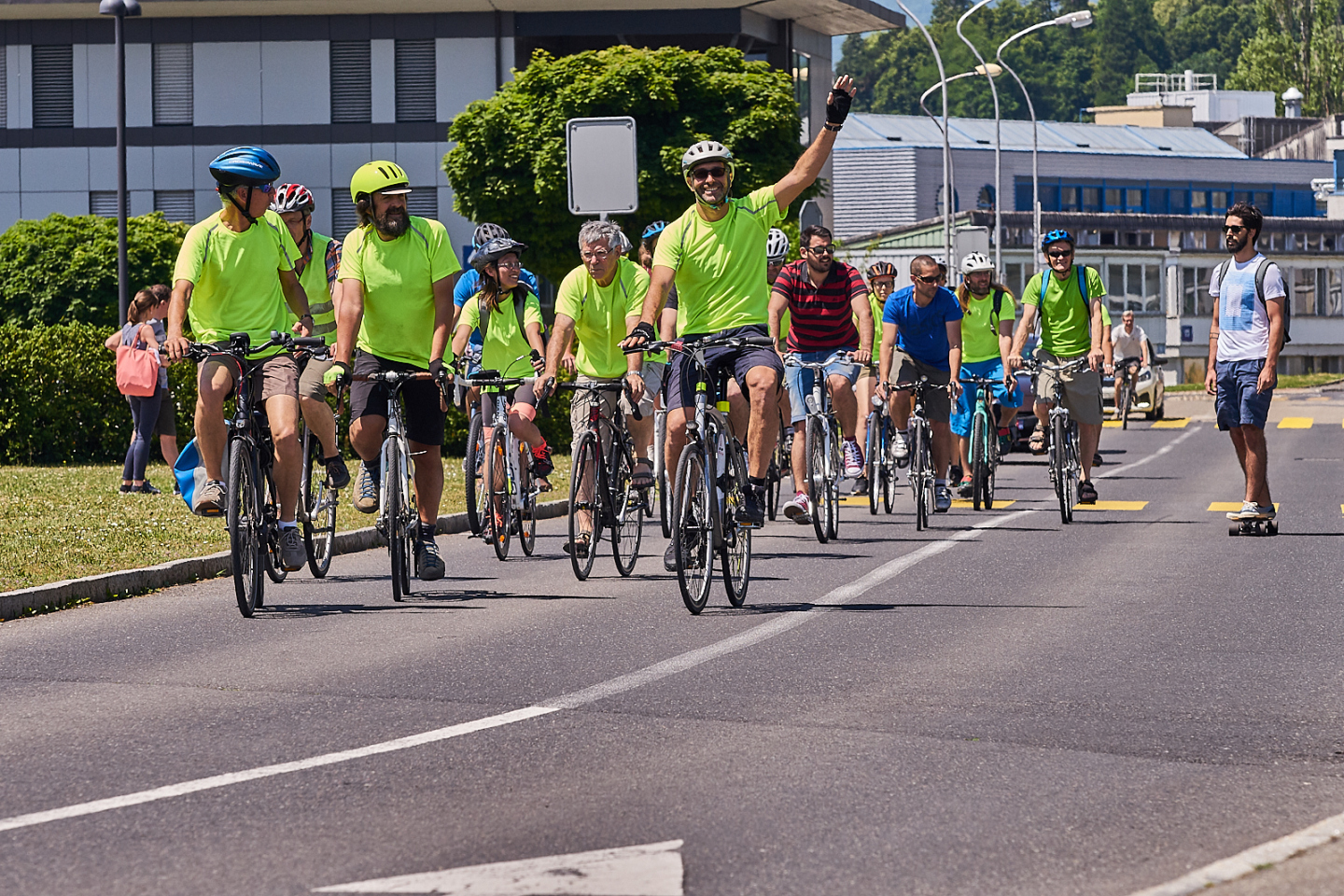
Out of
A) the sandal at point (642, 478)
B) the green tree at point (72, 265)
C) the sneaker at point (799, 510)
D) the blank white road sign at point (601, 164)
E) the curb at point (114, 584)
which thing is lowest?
the curb at point (114, 584)

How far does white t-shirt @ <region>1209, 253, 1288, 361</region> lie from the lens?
43.4ft

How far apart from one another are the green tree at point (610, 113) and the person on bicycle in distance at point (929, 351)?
27.4 m

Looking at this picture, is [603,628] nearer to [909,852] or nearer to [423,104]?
[909,852]

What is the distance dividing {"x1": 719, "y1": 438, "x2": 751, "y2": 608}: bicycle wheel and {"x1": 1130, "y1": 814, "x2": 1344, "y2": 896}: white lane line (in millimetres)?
4365

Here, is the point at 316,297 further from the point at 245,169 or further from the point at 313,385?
the point at 245,169

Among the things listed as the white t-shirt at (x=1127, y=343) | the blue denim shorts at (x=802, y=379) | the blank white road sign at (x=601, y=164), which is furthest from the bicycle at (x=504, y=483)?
the white t-shirt at (x=1127, y=343)

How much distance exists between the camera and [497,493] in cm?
1220

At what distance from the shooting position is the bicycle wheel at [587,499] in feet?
35.7

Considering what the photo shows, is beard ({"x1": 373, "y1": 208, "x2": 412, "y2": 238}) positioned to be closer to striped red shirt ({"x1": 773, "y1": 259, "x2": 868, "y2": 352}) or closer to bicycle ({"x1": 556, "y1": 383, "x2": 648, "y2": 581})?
bicycle ({"x1": 556, "y1": 383, "x2": 648, "y2": 581})

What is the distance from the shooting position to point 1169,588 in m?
10.6

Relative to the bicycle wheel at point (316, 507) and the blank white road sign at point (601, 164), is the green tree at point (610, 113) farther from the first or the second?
the bicycle wheel at point (316, 507)

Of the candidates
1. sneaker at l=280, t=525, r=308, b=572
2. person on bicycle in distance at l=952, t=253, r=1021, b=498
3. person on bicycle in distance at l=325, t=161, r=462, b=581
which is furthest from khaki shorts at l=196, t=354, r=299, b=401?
person on bicycle in distance at l=952, t=253, r=1021, b=498

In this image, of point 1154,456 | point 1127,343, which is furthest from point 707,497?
point 1127,343

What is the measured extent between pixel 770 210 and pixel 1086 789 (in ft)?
16.9
